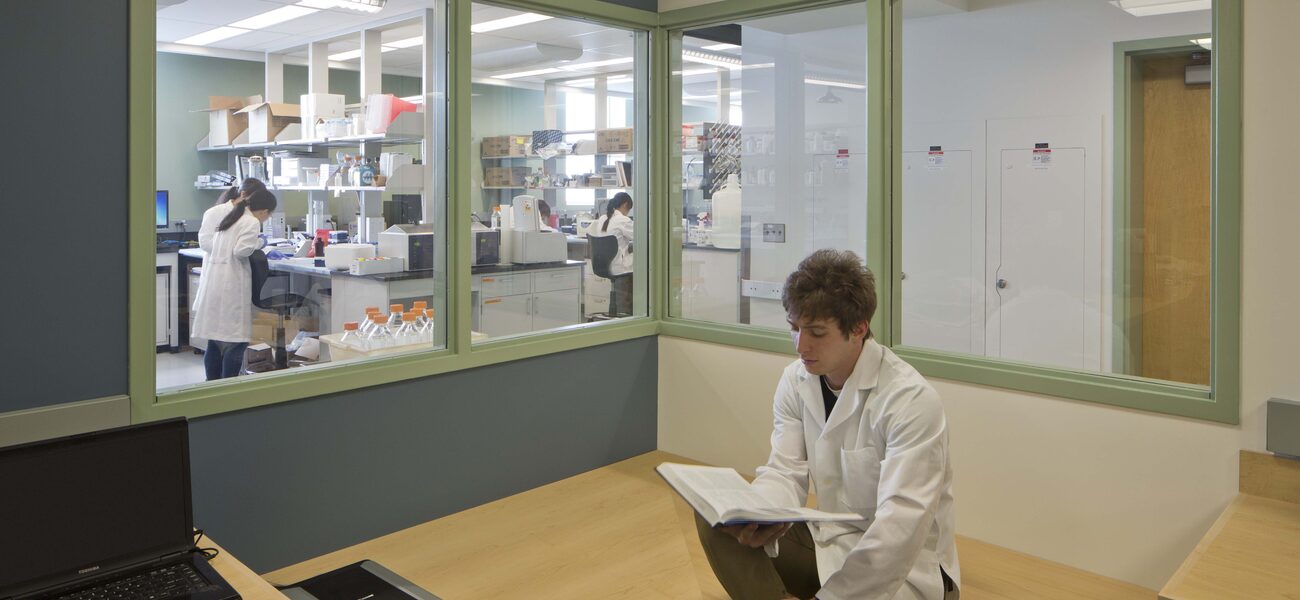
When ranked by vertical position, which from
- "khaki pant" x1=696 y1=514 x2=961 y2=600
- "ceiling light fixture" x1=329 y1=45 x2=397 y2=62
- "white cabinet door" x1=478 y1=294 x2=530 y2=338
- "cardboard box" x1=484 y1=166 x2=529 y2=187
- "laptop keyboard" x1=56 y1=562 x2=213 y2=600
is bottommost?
"khaki pant" x1=696 y1=514 x2=961 y2=600

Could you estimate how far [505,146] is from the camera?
3.87 metres

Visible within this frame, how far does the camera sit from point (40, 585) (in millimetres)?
1816

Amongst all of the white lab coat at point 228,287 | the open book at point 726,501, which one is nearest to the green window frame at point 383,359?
the white lab coat at point 228,287

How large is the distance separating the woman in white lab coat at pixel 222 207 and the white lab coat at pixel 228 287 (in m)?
0.03

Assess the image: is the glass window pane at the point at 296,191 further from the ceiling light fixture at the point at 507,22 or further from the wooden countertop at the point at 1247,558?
the wooden countertop at the point at 1247,558

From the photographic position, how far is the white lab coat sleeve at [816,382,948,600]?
1963mm

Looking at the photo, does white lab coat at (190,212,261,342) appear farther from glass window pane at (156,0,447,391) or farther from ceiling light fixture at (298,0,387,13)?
ceiling light fixture at (298,0,387,13)

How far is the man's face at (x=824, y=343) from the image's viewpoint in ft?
7.04

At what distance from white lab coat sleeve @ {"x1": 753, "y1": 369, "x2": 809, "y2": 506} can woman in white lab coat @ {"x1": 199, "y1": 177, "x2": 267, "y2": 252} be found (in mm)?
1981

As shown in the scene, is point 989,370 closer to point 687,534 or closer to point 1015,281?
point 1015,281

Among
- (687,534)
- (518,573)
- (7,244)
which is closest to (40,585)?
(7,244)

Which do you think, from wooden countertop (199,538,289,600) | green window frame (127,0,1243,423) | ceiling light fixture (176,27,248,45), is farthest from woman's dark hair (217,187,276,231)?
wooden countertop (199,538,289,600)

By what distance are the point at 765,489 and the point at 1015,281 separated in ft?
5.29

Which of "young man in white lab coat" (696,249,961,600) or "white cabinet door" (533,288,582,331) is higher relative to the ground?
"white cabinet door" (533,288,582,331)
